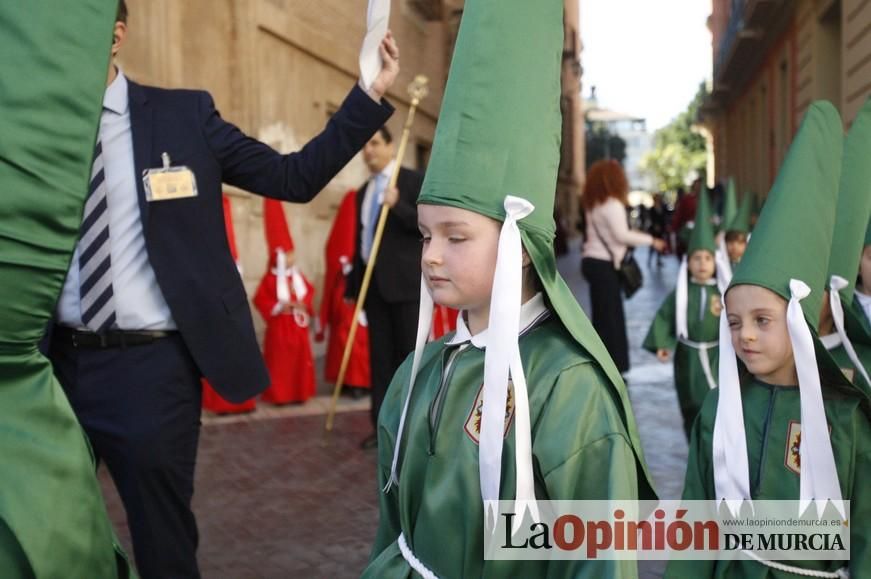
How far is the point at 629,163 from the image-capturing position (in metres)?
149

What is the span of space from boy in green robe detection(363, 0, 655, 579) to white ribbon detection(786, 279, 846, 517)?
100 cm

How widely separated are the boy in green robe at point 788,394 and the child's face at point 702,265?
3.10 m

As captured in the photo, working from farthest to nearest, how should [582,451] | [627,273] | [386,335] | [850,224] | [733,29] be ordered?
[733,29] → [627,273] → [386,335] → [850,224] → [582,451]

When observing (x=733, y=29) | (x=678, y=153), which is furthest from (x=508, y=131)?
(x=678, y=153)

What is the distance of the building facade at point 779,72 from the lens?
1158 cm

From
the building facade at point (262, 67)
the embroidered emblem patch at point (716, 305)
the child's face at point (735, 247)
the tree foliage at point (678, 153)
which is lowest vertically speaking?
the embroidered emblem patch at point (716, 305)

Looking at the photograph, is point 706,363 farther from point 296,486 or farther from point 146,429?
point 146,429

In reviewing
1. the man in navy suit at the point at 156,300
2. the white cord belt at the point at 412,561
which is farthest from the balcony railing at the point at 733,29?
the white cord belt at the point at 412,561

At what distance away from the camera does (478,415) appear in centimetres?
210

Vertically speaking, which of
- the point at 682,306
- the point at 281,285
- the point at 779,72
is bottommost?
the point at 682,306

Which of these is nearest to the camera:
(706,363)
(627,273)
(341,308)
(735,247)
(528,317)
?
(528,317)

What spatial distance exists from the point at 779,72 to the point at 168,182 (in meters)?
19.1

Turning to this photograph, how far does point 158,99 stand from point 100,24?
1701 mm

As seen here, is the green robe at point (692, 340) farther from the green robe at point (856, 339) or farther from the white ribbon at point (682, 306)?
the green robe at point (856, 339)
